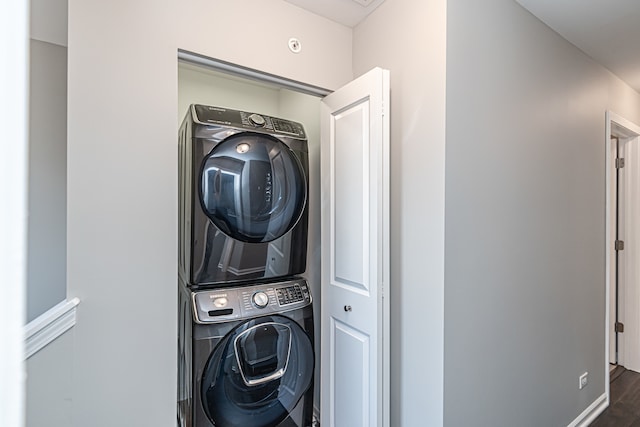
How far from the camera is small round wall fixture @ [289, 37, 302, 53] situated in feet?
5.52

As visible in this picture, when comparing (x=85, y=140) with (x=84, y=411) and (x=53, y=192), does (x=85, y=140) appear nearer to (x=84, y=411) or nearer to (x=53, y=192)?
(x=53, y=192)

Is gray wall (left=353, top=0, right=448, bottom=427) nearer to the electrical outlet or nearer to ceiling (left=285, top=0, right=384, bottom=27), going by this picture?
ceiling (left=285, top=0, right=384, bottom=27)

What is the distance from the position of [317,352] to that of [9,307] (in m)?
1.93

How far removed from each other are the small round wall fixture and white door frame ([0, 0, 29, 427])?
5.12 feet

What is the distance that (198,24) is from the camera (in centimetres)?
141

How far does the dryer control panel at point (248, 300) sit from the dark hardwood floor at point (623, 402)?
220 cm

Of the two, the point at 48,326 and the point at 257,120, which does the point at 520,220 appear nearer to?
the point at 257,120

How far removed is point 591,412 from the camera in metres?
2.17

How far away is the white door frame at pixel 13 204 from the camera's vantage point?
27cm

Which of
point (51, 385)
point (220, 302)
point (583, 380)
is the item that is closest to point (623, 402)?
point (583, 380)

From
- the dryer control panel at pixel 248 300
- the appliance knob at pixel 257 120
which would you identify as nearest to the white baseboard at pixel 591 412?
the dryer control panel at pixel 248 300

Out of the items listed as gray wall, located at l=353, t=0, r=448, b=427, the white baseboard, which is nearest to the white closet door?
gray wall, located at l=353, t=0, r=448, b=427

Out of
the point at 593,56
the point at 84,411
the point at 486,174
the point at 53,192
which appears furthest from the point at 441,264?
the point at 593,56

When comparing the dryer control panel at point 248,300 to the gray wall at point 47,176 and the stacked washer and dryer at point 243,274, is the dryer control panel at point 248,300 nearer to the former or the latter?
the stacked washer and dryer at point 243,274
